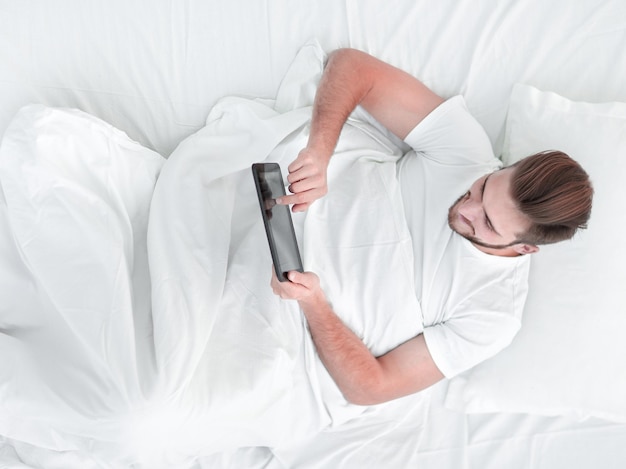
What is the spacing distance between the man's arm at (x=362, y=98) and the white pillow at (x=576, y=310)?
27cm

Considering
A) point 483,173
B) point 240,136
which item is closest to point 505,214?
point 483,173

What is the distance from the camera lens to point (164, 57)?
141 cm

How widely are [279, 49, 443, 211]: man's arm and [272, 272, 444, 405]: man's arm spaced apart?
1.01 feet

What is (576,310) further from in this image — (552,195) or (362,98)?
(362,98)

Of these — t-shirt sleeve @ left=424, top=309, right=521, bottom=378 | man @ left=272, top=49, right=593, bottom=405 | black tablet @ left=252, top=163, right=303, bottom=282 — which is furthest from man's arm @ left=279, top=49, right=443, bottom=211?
t-shirt sleeve @ left=424, top=309, right=521, bottom=378

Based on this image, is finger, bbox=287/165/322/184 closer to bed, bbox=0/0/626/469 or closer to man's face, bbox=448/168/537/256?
bed, bbox=0/0/626/469

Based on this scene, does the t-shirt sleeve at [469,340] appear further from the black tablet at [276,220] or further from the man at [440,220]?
the black tablet at [276,220]

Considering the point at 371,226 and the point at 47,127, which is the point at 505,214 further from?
the point at 47,127

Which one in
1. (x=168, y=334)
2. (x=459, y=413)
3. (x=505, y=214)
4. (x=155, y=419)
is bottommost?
(x=459, y=413)

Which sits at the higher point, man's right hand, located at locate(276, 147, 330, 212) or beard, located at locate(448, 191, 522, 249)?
man's right hand, located at locate(276, 147, 330, 212)

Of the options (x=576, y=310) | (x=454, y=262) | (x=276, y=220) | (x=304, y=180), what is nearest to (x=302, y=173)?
(x=304, y=180)

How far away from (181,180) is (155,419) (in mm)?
477

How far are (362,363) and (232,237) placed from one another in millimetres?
395

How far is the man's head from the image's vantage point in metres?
1.13
